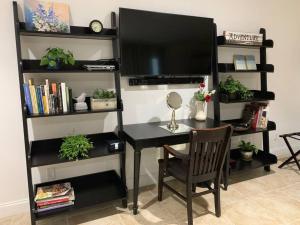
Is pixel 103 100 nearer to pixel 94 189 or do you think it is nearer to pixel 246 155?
pixel 94 189

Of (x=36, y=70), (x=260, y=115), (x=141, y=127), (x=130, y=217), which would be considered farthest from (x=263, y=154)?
(x=36, y=70)

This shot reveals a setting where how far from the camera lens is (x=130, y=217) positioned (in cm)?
223

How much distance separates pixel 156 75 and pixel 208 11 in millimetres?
1009

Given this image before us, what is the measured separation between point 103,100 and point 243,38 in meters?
1.78

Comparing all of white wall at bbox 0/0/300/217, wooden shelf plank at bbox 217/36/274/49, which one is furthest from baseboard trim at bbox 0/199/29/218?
wooden shelf plank at bbox 217/36/274/49

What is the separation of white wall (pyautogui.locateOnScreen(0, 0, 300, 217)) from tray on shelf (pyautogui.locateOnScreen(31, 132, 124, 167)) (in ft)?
0.23

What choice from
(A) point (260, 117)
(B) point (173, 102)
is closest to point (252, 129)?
(A) point (260, 117)

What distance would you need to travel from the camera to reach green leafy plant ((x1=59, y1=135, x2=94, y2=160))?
2037 millimetres

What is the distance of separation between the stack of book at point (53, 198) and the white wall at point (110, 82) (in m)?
0.25

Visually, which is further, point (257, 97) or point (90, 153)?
point (257, 97)

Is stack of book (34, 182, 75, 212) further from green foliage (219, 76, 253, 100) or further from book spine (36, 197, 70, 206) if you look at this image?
green foliage (219, 76, 253, 100)

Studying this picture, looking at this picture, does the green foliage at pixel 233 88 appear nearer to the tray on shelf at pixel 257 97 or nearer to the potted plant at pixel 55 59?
the tray on shelf at pixel 257 97

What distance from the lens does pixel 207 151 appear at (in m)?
2.00

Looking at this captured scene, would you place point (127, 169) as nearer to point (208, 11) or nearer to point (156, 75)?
point (156, 75)
